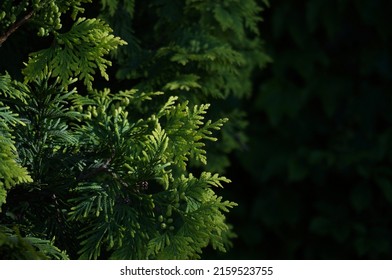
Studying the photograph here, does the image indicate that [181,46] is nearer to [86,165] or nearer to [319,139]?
[86,165]

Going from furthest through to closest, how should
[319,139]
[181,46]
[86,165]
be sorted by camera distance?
[319,139] → [181,46] → [86,165]

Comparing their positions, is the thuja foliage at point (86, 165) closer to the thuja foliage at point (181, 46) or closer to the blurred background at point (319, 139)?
the thuja foliage at point (181, 46)

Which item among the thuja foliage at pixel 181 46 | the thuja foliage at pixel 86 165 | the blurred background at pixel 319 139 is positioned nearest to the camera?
the thuja foliage at pixel 86 165

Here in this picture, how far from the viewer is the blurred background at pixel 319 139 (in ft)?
17.7

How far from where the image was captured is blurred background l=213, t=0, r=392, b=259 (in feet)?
17.7

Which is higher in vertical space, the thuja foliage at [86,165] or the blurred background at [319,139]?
the thuja foliage at [86,165]

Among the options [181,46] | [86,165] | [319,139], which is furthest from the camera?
[319,139]

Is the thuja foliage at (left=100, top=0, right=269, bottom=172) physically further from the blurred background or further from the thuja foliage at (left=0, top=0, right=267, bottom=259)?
the blurred background

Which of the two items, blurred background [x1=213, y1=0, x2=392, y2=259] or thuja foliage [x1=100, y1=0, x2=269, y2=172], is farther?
blurred background [x1=213, y1=0, x2=392, y2=259]

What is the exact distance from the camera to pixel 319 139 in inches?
220

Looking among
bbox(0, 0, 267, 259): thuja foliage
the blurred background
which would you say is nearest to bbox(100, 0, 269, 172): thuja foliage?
bbox(0, 0, 267, 259): thuja foliage

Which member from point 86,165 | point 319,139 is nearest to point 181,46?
point 86,165

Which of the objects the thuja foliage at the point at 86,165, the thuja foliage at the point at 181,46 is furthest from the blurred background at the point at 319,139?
the thuja foliage at the point at 86,165
